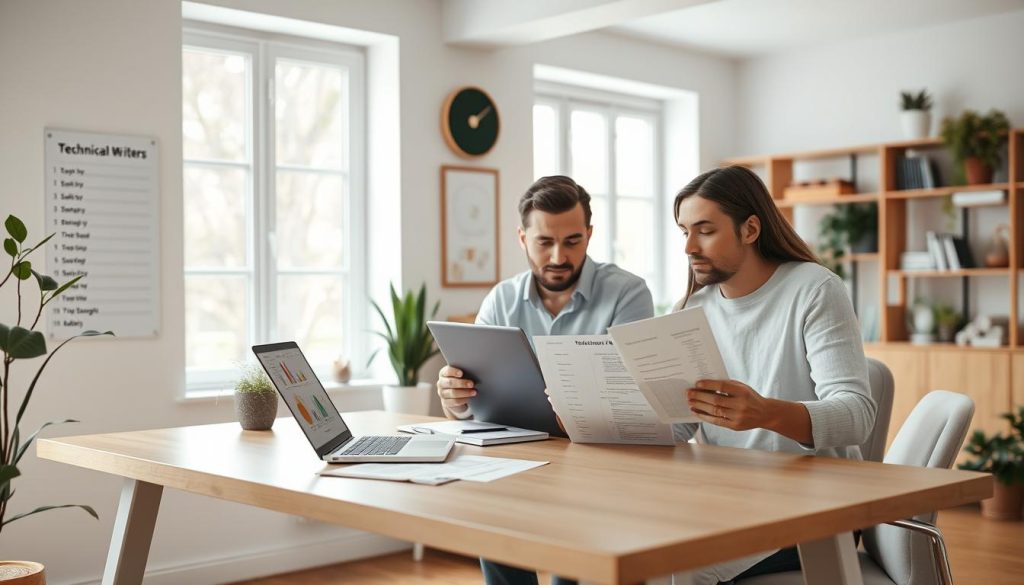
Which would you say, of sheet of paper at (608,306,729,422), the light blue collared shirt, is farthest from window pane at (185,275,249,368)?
sheet of paper at (608,306,729,422)

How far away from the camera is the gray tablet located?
2322mm

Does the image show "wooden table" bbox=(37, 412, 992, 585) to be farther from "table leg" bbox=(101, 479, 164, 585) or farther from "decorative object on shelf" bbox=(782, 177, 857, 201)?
"decorative object on shelf" bbox=(782, 177, 857, 201)

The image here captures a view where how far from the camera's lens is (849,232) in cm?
623

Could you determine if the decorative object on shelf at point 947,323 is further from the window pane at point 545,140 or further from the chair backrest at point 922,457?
the chair backrest at point 922,457

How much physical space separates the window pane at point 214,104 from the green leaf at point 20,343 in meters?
1.70

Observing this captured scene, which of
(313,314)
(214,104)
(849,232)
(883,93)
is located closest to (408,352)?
(313,314)

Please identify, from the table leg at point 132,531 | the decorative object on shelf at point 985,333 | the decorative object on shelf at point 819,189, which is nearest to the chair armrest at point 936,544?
the table leg at point 132,531

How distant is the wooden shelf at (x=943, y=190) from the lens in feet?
18.5

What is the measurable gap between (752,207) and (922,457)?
25.1 inches

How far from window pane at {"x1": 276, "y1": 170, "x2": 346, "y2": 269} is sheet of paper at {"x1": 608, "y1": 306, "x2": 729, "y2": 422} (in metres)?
→ 3.16

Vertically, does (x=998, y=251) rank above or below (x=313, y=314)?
above

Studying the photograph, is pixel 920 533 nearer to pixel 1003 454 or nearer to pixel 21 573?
pixel 21 573

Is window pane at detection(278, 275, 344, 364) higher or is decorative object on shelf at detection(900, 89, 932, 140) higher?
decorative object on shelf at detection(900, 89, 932, 140)

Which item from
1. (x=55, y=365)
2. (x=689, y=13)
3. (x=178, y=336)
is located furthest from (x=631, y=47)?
(x=55, y=365)
